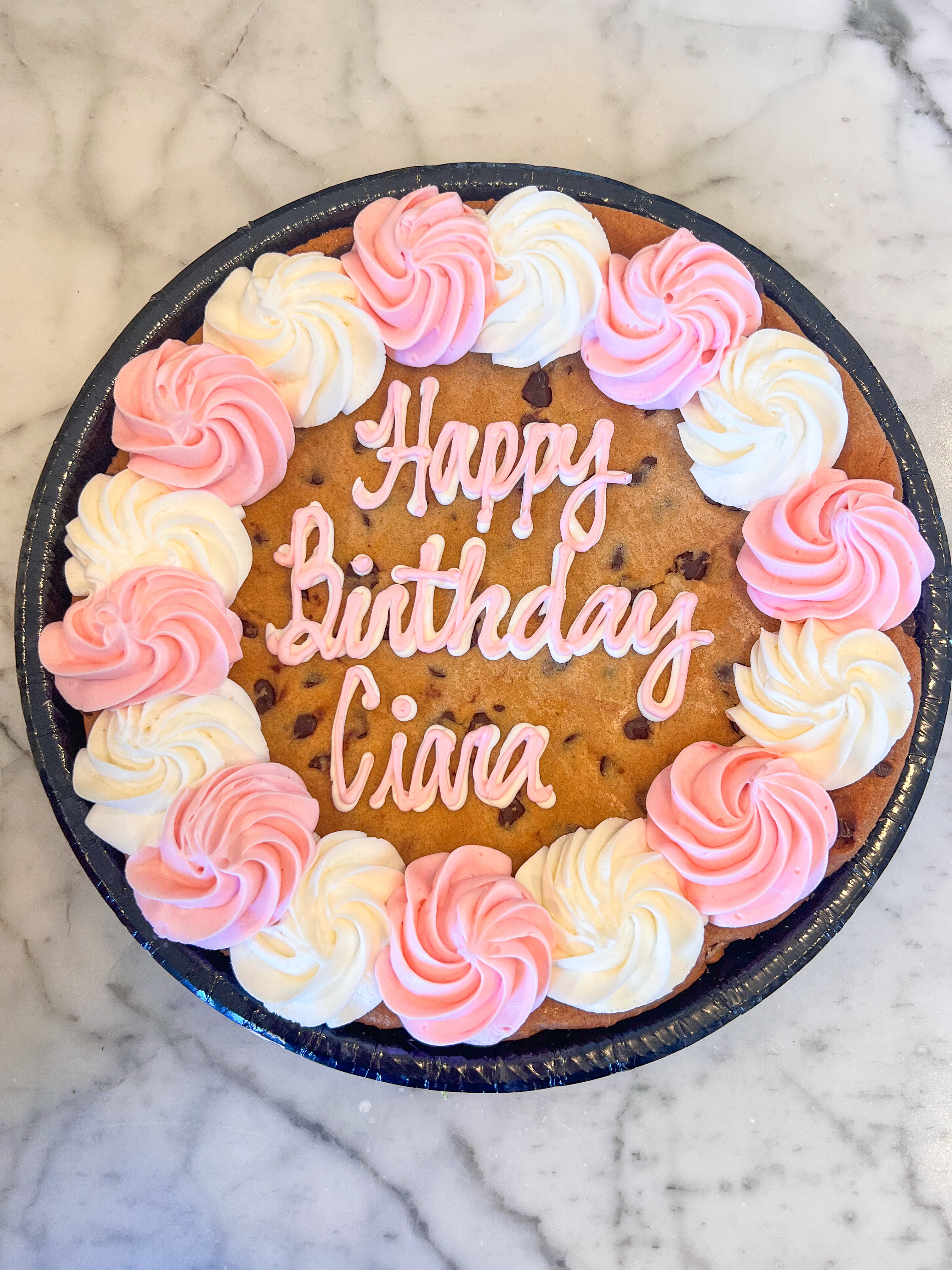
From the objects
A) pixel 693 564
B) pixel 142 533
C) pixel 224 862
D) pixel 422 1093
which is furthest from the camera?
pixel 422 1093

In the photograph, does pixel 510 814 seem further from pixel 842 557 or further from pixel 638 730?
pixel 842 557

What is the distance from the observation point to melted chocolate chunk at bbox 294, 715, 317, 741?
5.73 feet

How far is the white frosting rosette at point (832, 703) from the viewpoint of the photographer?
1.65 meters

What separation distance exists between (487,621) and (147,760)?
68 cm

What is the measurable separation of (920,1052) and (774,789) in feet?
2.99

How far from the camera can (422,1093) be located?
6.59 ft

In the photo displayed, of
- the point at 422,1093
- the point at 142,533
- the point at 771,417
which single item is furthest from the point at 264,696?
the point at 771,417

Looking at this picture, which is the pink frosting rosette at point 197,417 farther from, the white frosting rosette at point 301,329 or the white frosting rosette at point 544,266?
the white frosting rosette at point 544,266

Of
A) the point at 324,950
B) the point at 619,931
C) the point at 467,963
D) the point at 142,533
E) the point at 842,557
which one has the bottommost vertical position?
the point at 324,950

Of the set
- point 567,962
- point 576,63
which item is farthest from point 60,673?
point 576,63

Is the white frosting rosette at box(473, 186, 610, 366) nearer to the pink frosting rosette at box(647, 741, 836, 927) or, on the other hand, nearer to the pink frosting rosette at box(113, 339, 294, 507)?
the pink frosting rosette at box(113, 339, 294, 507)

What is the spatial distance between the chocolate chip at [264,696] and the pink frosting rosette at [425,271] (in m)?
0.70

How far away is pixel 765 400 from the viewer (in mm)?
1726

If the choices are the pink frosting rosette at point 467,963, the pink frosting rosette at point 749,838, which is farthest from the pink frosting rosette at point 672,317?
the pink frosting rosette at point 467,963
